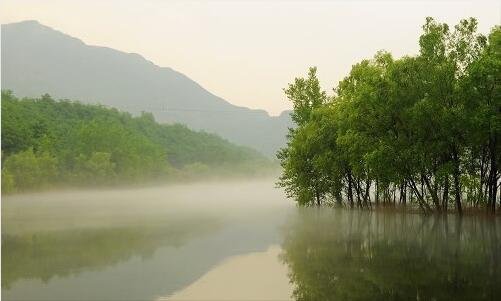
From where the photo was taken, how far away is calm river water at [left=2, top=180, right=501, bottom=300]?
1814 cm

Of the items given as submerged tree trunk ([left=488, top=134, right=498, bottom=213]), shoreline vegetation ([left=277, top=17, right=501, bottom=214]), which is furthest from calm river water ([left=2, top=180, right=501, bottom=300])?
shoreline vegetation ([left=277, top=17, right=501, bottom=214])

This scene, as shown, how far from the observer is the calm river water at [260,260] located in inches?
714

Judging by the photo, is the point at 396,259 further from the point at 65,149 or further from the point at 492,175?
the point at 65,149

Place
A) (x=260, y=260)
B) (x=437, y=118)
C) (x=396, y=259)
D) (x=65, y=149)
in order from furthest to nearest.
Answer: (x=65, y=149) < (x=437, y=118) < (x=260, y=260) < (x=396, y=259)

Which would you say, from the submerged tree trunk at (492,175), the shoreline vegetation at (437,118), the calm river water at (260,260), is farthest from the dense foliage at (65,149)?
the submerged tree trunk at (492,175)

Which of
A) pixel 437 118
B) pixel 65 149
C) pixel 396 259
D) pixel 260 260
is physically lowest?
pixel 260 260

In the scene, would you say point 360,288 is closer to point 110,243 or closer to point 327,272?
point 327,272

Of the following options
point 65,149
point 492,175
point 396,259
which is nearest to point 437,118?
point 492,175

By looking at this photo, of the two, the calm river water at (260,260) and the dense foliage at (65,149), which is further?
the dense foliage at (65,149)

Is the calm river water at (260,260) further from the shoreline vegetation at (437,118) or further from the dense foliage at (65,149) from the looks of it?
the dense foliage at (65,149)

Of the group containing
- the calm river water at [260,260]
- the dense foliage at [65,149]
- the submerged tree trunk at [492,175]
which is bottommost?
the calm river water at [260,260]

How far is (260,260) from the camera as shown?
25.3 meters

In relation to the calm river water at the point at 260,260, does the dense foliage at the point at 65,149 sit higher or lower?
higher

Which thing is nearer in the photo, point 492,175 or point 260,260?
point 260,260
